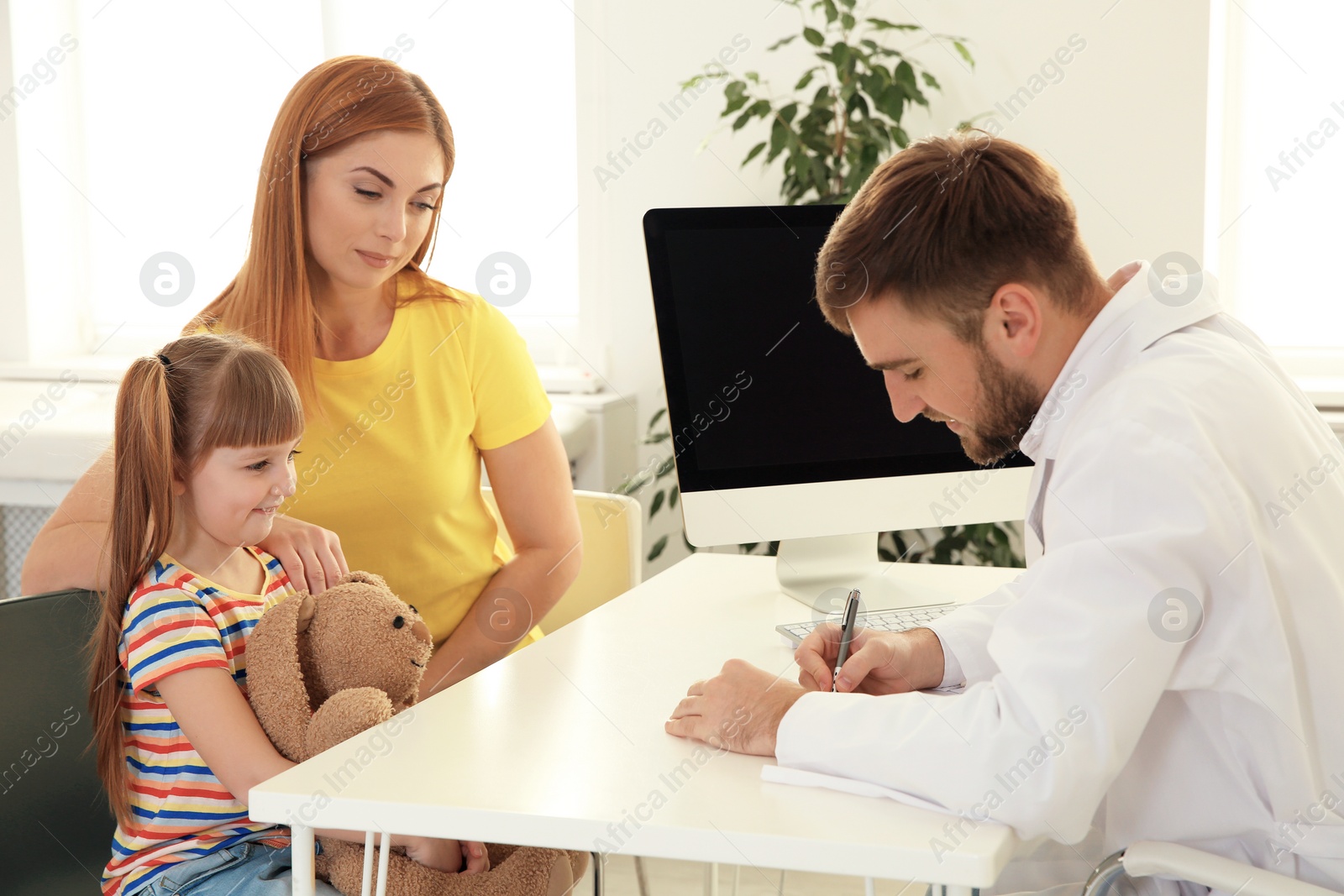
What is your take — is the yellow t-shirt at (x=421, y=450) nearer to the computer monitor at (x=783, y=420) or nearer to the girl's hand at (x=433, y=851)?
the computer monitor at (x=783, y=420)

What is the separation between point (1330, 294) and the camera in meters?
2.98

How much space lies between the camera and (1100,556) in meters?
0.86

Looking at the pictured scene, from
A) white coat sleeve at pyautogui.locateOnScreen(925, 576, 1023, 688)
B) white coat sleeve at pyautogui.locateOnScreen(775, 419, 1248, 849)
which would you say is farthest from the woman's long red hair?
white coat sleeve at pyautogui.locateOnScreen(775, 419, 1248, 849)

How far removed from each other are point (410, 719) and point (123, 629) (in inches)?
13.2

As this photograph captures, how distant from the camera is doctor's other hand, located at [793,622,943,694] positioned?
117cm

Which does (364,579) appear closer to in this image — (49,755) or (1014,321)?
(49,755)

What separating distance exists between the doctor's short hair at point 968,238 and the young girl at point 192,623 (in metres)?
0.66

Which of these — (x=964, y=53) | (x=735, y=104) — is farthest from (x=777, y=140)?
(x=964, y=53)

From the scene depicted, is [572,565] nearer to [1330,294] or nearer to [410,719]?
[410,719]

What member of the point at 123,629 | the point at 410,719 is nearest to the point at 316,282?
the point at 123,629

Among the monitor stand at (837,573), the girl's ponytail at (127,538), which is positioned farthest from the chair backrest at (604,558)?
the girl's ponytail at (127,538)

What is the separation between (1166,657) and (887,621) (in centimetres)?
59

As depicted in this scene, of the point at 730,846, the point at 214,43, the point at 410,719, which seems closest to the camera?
the point at 730,846

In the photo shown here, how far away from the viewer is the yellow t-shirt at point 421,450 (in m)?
1.60
